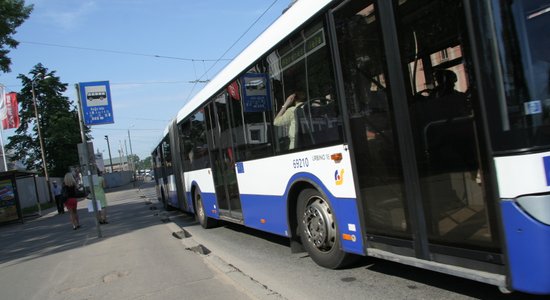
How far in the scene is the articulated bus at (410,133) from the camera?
307 cm

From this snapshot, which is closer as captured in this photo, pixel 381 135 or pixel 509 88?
pixel 509 88

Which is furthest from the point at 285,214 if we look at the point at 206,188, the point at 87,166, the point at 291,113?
the point at 87,166

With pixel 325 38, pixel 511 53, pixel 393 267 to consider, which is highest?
pixel 325 38

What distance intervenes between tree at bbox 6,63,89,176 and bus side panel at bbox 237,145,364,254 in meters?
46.7

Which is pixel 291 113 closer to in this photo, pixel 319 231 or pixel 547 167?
pixel 319 231

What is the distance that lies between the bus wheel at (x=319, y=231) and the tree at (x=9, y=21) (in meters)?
18.5

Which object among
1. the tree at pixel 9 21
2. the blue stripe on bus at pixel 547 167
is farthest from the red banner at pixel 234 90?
the tree at pixel 9 21

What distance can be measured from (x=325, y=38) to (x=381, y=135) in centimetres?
126

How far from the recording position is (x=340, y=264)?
18.0 feet

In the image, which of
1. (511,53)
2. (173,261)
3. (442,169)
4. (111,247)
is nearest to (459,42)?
(511,53)

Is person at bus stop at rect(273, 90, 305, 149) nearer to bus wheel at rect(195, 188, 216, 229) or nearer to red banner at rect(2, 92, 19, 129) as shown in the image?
bus wheel at rect(195, 188, 216, 229)

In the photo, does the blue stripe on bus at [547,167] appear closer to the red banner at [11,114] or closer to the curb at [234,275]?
the curb at [234,275]

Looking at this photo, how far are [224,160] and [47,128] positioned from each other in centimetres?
4722

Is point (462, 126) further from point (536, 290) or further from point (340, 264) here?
point (340, 264)
